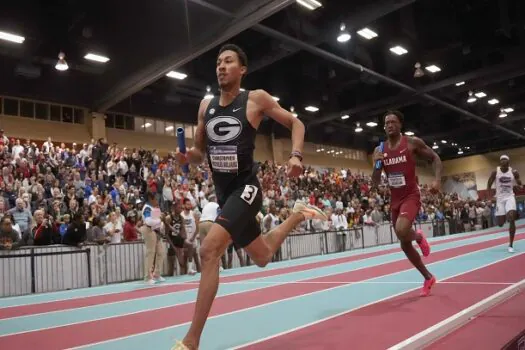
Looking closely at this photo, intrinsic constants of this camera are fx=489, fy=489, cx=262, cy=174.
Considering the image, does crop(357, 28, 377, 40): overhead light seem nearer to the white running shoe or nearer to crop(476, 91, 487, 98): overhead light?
crop(476, 91, 487, 98): overhead light

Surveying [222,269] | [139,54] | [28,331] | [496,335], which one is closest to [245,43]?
[139,54]

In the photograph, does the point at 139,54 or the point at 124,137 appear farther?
the point at 124,137

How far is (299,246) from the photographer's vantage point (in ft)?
57.4

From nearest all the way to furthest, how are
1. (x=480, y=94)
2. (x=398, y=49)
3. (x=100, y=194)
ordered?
1. (x=100, y=194)
2. (x=398, y=49)
3. (x=480, y=94)

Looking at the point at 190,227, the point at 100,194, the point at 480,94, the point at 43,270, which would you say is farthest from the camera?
the point at 480,94

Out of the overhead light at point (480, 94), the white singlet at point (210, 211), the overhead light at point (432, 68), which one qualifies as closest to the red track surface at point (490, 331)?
the white singlet at point (210, 211)

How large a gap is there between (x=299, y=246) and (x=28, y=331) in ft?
41.5

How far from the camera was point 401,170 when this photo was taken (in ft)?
21.0

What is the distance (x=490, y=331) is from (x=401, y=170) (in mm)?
2884

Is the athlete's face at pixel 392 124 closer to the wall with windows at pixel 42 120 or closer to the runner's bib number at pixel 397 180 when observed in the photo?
the runner's bib number at pixel 397 180

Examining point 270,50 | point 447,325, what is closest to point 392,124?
point 447,325

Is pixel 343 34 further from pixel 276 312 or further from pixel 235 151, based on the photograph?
pixel 235 151

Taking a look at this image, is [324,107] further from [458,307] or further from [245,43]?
[458,307]

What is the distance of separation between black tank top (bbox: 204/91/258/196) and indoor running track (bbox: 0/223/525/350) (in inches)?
52.7
